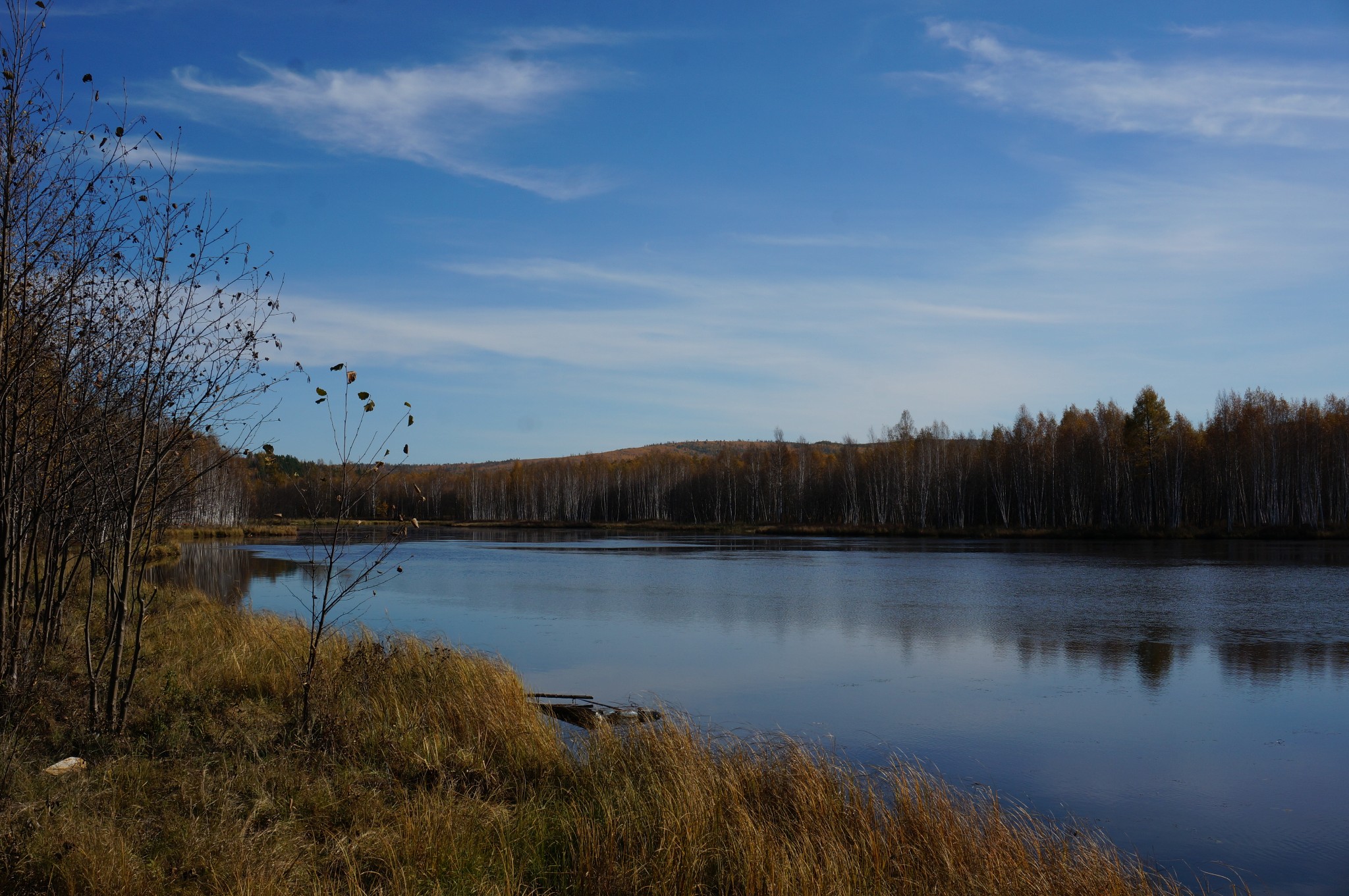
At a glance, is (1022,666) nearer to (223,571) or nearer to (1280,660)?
(1280,660)

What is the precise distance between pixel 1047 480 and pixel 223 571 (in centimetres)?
5845

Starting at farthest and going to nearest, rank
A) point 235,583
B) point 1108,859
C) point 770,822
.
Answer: point 235,583 < point 770,822 < point 1108,859

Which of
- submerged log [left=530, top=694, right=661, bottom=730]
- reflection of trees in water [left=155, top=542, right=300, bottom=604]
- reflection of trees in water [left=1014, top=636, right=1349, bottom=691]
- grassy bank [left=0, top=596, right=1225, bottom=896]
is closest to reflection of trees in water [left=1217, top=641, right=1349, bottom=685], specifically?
reflection of trees in water [left=1014, top=636, right=1349, bottom=691]

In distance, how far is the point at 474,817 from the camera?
20.6 feet

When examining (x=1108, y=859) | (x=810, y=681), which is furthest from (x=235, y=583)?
(x=1108, y=859)

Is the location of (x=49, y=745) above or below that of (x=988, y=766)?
above

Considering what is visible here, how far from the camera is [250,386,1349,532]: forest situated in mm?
59406

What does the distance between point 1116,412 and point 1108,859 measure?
70459 millimetres

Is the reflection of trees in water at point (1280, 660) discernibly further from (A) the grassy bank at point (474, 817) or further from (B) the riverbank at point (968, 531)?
(B) the riverbank at point (968, 531)

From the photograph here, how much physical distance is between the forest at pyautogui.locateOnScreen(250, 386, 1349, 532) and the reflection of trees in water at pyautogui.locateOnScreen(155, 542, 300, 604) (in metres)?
7.23

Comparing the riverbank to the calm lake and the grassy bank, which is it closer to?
the calm lake

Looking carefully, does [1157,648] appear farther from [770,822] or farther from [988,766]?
[770,822]

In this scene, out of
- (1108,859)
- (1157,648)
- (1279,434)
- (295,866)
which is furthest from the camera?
(1279,434)

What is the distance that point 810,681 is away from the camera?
532 inches
